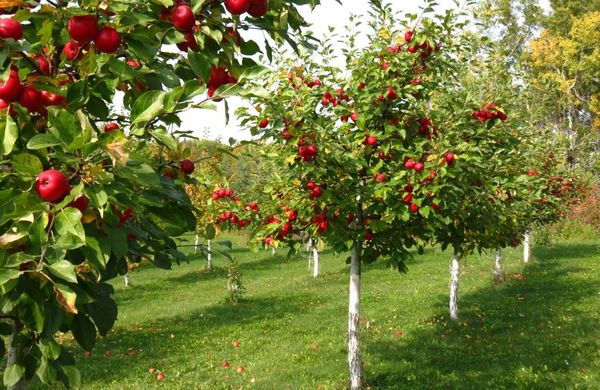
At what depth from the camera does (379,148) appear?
6.53 meters

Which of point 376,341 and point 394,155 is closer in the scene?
point 394,155

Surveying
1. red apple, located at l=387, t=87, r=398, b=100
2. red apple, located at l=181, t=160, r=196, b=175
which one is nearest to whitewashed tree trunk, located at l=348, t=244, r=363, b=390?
red apple, located at l=387, t=87, r=398, b=100

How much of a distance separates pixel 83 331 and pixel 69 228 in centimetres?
73

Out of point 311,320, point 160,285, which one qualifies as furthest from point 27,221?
Result: point 160,285

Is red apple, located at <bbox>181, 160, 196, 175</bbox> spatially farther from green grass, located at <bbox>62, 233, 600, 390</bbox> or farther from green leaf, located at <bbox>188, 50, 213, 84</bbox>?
green grass, located at <bbox>62, 233, 600, 390</bbox>

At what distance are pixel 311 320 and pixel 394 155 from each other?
819cm

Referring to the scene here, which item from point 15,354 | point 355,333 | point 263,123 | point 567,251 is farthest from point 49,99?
point 567,251

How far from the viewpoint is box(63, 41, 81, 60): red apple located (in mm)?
1851

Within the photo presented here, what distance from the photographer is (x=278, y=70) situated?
291 inches

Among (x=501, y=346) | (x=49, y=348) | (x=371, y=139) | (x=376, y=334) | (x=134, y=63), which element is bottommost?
(x=376, y=334)

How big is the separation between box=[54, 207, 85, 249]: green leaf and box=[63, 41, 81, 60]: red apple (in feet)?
2.12

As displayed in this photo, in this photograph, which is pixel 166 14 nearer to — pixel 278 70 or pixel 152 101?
pixel 152 101

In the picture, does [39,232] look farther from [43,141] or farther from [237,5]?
[237,5]

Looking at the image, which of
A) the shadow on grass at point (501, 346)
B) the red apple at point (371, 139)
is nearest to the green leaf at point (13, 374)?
the red apple at point (371, 139)
